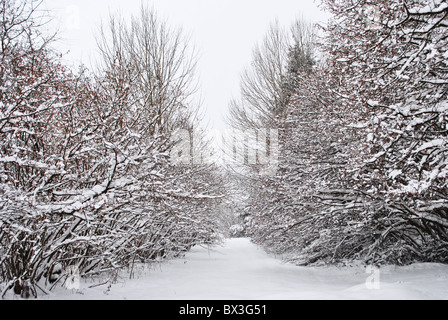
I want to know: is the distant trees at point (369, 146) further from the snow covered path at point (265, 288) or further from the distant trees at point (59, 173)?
the distant trees at point (59, 173)

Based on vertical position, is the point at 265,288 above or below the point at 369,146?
below

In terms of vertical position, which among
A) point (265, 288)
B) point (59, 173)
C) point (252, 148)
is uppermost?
point (252, 148)

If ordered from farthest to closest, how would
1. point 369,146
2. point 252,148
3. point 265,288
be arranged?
point 252,148 → point 265,288 → point 369,146

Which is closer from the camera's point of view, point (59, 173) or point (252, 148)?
point (59, 173)

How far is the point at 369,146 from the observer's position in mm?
4891

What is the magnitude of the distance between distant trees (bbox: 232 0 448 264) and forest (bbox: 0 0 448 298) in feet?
0.14

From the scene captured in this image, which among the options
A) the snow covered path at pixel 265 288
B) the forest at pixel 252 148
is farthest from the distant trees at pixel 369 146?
the snow covered path at pixel 265 288

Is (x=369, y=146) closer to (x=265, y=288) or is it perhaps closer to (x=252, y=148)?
(x=265, y=288)

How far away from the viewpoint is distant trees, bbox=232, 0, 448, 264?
14.6ft

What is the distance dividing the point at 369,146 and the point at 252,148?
292 inches

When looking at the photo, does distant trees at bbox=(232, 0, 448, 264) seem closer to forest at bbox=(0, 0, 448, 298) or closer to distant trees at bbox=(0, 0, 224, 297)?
forest at bbox=(0, 0, 448, 298)

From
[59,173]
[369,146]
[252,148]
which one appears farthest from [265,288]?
[252,148]
